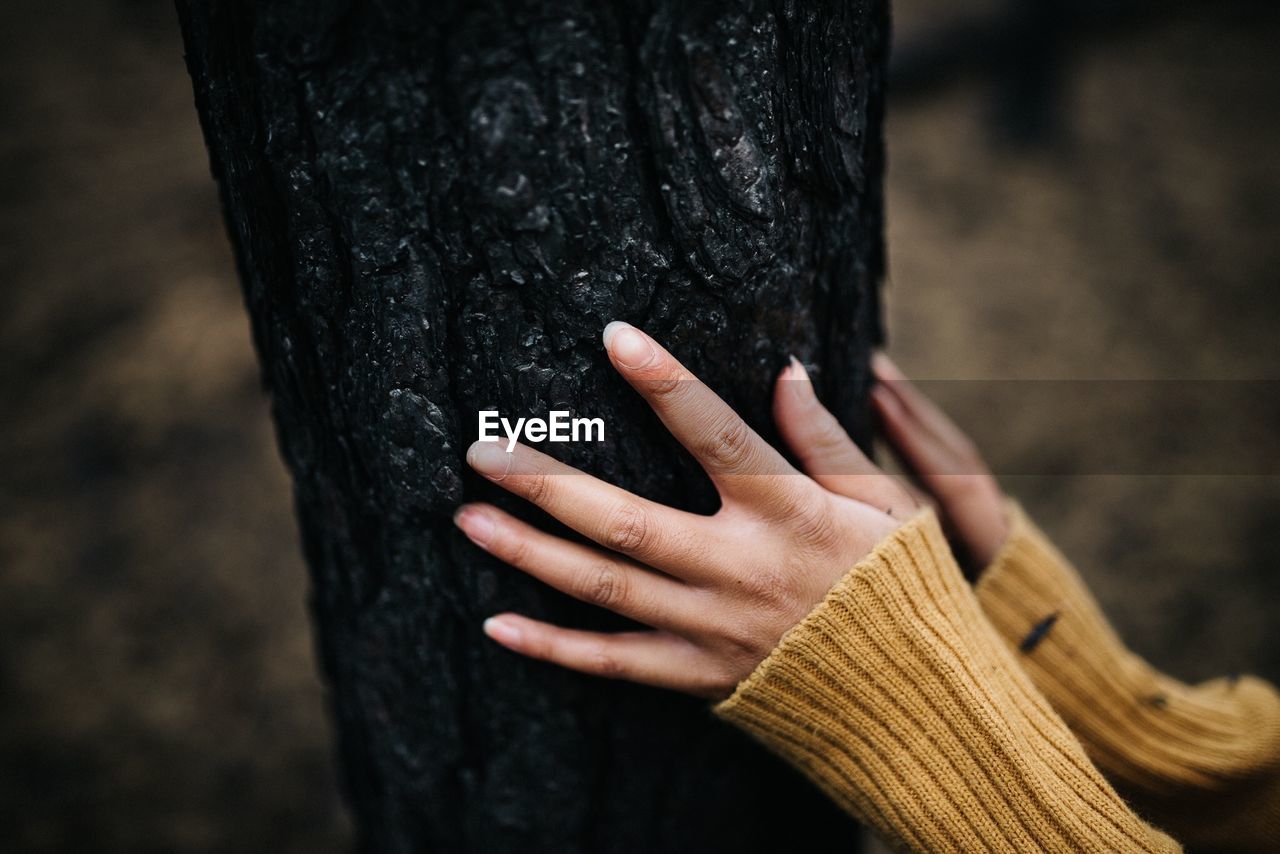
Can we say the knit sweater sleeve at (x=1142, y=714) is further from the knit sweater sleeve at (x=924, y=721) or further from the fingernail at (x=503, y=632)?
the fingernail at (x=503, y=632)

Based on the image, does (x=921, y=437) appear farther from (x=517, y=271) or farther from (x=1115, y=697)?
(x=517, y=271)

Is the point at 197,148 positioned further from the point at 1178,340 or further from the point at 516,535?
the point at 1178,340

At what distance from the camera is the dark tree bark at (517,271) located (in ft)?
2.54

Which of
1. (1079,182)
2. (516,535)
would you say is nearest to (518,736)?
(516,535)

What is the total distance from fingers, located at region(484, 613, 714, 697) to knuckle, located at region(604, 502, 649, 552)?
0.54 feet

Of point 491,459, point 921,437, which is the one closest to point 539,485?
point 491,459

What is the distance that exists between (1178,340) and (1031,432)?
104 centimetres

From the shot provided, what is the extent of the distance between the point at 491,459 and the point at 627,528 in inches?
6.8

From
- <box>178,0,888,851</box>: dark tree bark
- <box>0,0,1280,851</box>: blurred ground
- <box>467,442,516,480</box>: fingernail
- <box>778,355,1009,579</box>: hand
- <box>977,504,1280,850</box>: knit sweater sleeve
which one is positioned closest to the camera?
<box>178,0,888,851</box>: dark tree bark

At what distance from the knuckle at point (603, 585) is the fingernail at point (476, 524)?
→ 127mm

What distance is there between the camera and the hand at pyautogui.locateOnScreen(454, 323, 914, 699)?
2.97ft

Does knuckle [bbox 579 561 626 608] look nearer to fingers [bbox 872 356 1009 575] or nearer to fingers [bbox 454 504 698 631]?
fingers [bbox 454 504 698 631]

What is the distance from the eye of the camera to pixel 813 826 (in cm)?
137

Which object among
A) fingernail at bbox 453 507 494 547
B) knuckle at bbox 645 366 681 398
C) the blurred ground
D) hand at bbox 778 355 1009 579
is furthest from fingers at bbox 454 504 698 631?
the blurred ground
